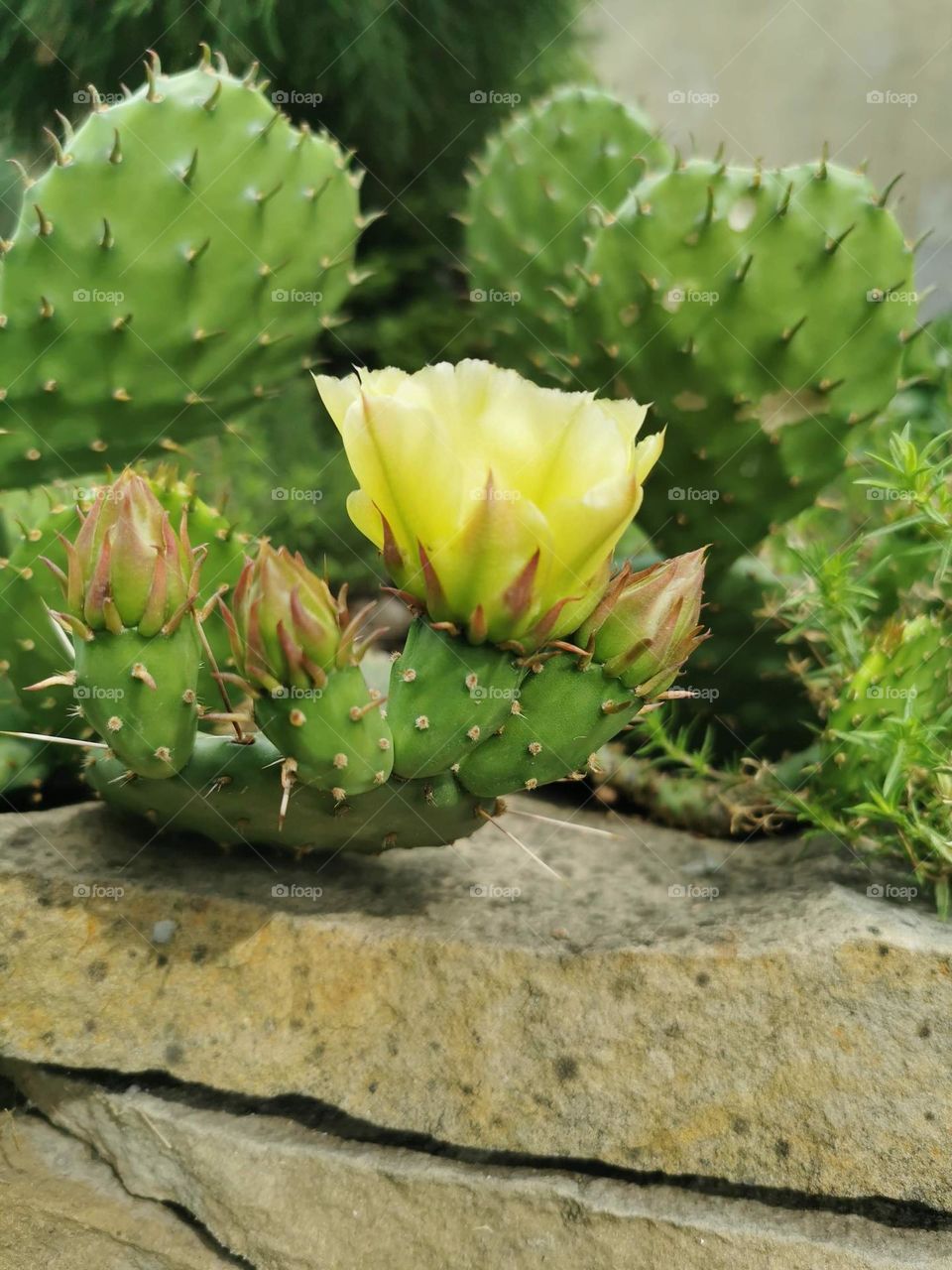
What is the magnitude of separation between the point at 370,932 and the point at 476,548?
0.42 meters

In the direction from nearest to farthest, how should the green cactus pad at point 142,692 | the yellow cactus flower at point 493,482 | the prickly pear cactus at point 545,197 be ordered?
the yellow cactus flower at point 493,482 → the green cactus pad at point 142,692 → the prickly pear cactus at point 545,197

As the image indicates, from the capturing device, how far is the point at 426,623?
0.81 metres

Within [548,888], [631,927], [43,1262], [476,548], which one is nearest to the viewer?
[476,548]

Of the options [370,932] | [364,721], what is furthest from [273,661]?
[370,932]

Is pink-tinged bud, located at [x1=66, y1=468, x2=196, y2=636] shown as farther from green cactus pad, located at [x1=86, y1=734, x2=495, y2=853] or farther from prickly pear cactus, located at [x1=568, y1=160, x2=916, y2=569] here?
prickly pear cactus, located at [x1=568, y1=160, x2=916, y2=569]

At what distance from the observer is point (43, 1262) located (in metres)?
0.92

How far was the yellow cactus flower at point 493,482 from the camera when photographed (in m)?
0.73

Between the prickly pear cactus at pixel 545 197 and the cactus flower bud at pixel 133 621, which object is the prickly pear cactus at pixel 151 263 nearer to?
the cactus flower bud at pixel 133 621

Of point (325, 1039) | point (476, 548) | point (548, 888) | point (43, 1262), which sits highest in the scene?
point (476, 548)

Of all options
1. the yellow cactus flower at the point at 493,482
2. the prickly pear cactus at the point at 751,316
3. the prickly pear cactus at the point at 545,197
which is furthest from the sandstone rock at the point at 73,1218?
the prickly pear cactus at the point at 545,197

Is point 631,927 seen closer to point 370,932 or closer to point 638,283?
point 370,932

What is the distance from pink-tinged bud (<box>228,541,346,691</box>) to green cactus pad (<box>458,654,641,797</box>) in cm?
14

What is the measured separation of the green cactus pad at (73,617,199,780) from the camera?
831 millimetres

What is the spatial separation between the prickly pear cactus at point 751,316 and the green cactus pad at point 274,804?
0.53m
